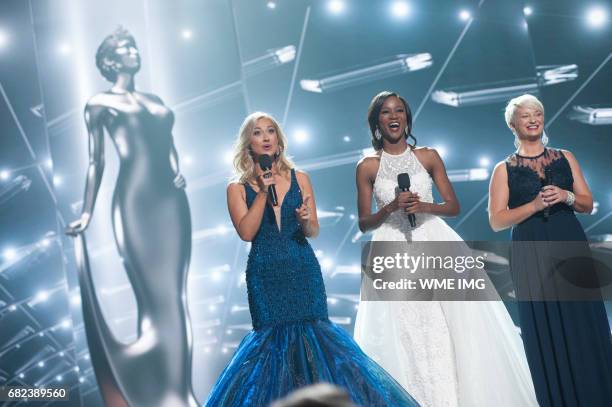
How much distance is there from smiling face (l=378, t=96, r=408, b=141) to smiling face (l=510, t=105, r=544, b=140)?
0.59m

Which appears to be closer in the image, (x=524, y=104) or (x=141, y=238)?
(x=524, y=104)

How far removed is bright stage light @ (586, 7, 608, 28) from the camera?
5238mm

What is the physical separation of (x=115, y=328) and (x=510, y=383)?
8.47ft

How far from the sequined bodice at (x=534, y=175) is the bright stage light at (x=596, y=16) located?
196cm

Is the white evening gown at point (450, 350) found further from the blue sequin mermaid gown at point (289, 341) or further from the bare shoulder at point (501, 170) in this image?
the bare shoulder at point (501, 170)

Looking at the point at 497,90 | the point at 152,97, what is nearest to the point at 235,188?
the point at 152,97

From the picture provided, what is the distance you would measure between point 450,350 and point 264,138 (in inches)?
52.2

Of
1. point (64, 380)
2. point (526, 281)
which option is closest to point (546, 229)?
point (526, 281)

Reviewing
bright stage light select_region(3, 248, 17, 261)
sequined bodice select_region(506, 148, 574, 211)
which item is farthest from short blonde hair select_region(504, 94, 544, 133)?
bright stage light select_region(3, 248, 17, 261)

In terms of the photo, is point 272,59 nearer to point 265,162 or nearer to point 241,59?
point 241,59

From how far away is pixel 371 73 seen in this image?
17.1 feet

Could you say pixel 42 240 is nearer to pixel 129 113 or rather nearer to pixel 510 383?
pixel 129 113

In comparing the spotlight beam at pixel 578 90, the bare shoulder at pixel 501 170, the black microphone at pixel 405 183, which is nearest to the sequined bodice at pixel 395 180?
the black microphone at pixel 405 183

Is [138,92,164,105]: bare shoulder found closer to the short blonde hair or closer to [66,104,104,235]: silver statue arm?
[66,104,104,235]: silver statue arm
